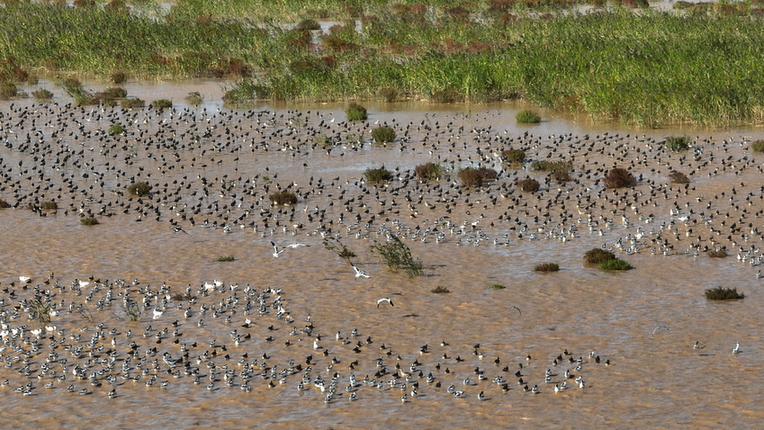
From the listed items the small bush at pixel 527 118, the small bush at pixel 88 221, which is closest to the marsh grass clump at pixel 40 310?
the small bush at pixel 88 221

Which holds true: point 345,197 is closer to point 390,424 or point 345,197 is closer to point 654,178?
point 654,178

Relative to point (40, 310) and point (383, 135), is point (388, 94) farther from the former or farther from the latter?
point (40, 310)

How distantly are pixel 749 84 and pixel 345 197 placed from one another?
16.5 m

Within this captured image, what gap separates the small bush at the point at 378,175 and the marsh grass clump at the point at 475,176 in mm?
2128

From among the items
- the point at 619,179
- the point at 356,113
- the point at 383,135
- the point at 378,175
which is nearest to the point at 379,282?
the point at 378,175

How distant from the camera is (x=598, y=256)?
2283 cm

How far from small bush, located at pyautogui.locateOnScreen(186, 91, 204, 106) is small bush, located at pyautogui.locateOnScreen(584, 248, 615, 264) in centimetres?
2496

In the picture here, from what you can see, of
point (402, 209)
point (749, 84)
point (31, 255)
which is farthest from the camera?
point (749, 84)

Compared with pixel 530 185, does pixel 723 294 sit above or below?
below

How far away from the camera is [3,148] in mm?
36969

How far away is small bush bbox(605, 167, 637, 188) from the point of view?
1156 inches

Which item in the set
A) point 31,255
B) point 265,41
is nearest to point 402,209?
point 31,255

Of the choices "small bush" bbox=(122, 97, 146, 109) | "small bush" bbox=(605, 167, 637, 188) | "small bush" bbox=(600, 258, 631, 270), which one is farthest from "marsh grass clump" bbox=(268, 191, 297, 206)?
"small bush" bbox=(122, 97, 146, 109)

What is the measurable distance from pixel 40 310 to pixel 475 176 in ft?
47.0
